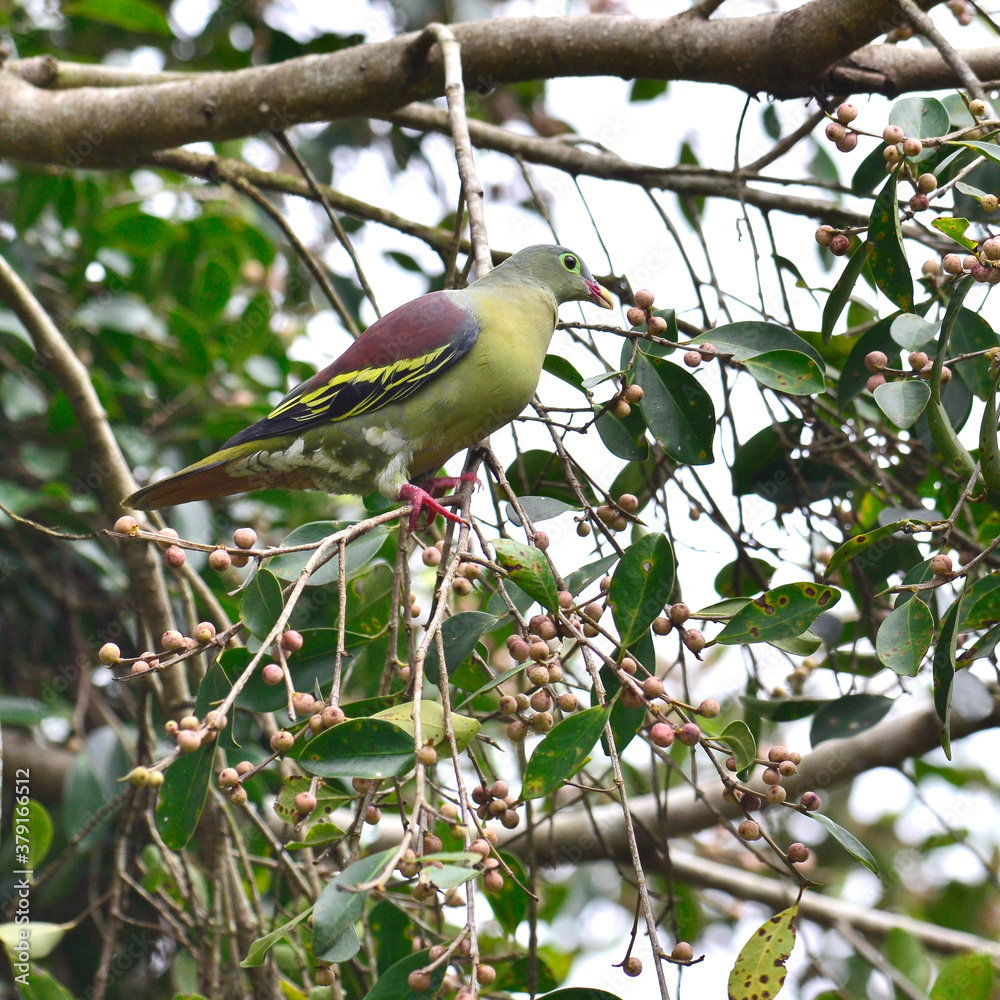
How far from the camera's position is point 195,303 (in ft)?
12.3

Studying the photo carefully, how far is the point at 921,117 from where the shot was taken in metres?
1.92

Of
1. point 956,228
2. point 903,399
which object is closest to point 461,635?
point 903,399

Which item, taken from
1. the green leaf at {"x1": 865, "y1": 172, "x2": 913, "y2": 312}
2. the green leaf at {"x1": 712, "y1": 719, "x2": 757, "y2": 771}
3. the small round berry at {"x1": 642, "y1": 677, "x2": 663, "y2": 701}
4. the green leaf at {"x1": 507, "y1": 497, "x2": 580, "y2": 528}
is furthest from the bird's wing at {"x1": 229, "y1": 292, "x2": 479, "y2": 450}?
the green leaf at {"x1": 712, "y1": 719, "x2": 757, "y2": 771}

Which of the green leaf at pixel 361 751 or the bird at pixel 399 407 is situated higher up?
the bird at pixel 399 407

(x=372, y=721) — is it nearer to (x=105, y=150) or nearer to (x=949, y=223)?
(x=949, y=223)

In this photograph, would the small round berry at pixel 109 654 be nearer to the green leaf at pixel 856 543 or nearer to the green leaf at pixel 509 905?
the green leaf at pixel 509 905

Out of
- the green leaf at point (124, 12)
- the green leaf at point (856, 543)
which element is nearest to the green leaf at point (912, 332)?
the green leaf at point (856, 543)

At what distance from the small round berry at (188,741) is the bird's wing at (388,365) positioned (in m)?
1.24

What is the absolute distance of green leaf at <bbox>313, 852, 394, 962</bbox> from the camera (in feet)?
4.11

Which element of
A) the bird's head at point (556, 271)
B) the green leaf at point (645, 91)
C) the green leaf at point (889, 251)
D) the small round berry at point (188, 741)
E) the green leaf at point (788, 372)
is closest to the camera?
the small round berry at point (188, 741)

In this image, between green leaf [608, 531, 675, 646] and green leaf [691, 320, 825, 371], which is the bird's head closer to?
green leaf [691, 320, 825, 371]

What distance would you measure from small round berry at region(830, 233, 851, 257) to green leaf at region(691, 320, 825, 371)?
0.18 meters

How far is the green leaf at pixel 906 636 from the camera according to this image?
1.60m

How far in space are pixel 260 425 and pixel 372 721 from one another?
118 centimetres
